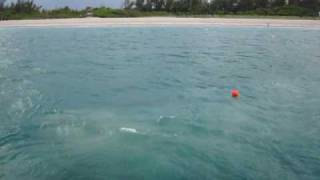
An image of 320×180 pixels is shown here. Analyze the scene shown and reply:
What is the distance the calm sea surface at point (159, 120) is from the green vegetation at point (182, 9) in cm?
2977

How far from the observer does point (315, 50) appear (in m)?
18.7

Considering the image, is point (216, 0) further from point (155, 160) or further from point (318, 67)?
point (155, 160)

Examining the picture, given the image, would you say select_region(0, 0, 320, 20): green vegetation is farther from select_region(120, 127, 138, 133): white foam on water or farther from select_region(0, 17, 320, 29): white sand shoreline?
select_region(120, 127, 138, 133): white foam on water

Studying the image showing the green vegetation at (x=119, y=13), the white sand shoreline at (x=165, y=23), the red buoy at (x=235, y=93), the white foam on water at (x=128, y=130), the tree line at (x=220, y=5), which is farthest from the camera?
the tree line at (x=220, y=5)

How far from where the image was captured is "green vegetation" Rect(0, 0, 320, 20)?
43.1 m

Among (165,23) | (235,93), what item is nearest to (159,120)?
(235,93)

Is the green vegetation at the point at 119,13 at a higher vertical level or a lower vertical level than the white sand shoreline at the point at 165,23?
higher

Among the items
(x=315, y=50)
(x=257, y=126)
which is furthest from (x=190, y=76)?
(x=315, y=50)

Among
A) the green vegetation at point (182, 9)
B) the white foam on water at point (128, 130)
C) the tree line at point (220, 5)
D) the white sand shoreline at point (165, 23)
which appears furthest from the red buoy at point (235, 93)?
the tree line at point (220, 5)

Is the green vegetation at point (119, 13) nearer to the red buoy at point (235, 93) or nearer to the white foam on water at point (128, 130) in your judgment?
the red buoy at point (235, 93)

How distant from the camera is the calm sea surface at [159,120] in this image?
5.38m

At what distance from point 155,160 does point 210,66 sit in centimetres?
875

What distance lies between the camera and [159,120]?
7480 millimetres

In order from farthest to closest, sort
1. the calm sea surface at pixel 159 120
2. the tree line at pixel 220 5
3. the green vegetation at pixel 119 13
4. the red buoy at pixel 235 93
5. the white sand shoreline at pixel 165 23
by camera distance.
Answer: the tree line at pixel 220 5
the green vegetation at pixel 119 13
the white sand shoreline at pixel 165 23
the red buoy at pixel 235 93
the calm sea surface at pixel 159 120
